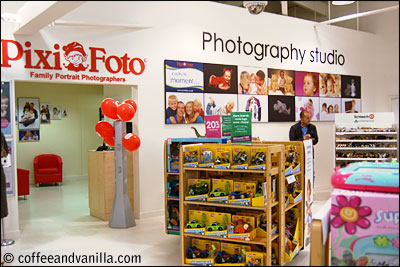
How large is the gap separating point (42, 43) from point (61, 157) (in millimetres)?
6440

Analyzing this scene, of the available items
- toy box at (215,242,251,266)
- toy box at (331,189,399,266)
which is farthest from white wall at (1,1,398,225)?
toy box at (331,189,399,266)

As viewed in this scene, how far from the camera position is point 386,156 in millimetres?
8336

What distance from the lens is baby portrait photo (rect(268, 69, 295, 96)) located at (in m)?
8.49

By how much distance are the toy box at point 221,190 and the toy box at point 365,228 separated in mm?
1898

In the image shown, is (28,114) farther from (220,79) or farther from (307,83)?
(307,83)

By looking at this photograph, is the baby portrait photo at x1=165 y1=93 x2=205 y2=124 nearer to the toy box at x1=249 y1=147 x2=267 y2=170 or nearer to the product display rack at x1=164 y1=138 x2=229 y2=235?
the product display rack at x1=164 y1=138 x2=229 y2=235

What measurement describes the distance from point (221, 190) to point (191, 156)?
0.46 m

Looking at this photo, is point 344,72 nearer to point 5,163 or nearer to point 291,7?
point 291,7

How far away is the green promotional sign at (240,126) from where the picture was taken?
4.38 m

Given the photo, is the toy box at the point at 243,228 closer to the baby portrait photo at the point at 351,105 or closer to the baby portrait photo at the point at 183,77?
the baby portrait photo at the point at 183,77

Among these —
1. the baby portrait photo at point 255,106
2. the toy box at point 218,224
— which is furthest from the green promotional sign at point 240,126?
the baby portrait photo at point 255,106

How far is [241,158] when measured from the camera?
4168 mm

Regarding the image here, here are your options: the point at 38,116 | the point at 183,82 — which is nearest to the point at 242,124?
the point at 183,82

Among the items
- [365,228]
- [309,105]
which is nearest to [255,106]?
[309,105]
